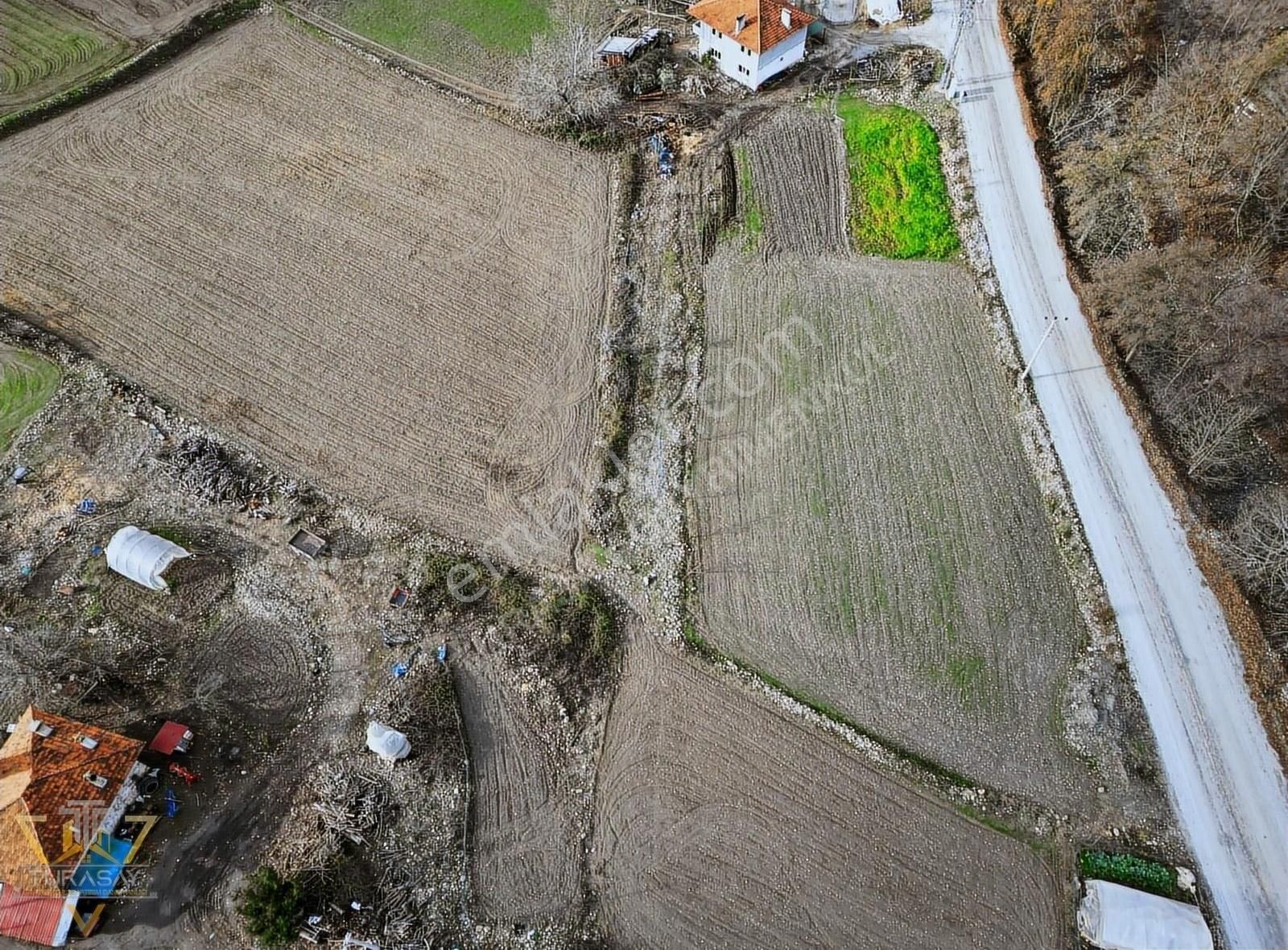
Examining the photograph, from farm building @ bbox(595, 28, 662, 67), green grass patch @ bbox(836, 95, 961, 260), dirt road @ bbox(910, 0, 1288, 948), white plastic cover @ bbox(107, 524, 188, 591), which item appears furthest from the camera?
farm building @ bbox(595, 28, 662, 67)

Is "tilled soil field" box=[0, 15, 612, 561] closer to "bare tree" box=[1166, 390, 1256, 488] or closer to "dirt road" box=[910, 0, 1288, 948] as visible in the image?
"dirt road" box=[910, 0, 1288, 948]

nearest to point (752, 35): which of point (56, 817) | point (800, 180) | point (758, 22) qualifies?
point (758, 22)

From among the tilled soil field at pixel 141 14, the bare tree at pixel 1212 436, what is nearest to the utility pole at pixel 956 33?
the bare tree at pixel 1212 436

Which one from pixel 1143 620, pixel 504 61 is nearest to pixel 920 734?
pixel 1143 620

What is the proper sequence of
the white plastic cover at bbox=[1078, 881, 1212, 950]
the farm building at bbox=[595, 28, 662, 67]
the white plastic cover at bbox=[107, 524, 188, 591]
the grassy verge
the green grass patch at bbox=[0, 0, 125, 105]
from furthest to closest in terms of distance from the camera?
the farm building at bbox=[595, 28, 662, 67] < the green grass patch at bbox=[0, 0, 125, 105] < the grassy verge < the white plastic cover at bbox=[107, 524, 188, 591] < the white plastic cover at bbox=[1078, 881, 1212, 950]

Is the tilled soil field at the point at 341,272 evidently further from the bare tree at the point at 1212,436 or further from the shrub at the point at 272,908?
the bare tree at the point at 1212,436

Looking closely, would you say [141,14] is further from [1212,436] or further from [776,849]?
[1212,436]

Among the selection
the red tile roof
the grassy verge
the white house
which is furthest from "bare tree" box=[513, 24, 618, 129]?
the red tile roof

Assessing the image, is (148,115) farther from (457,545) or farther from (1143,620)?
(1143,620)
